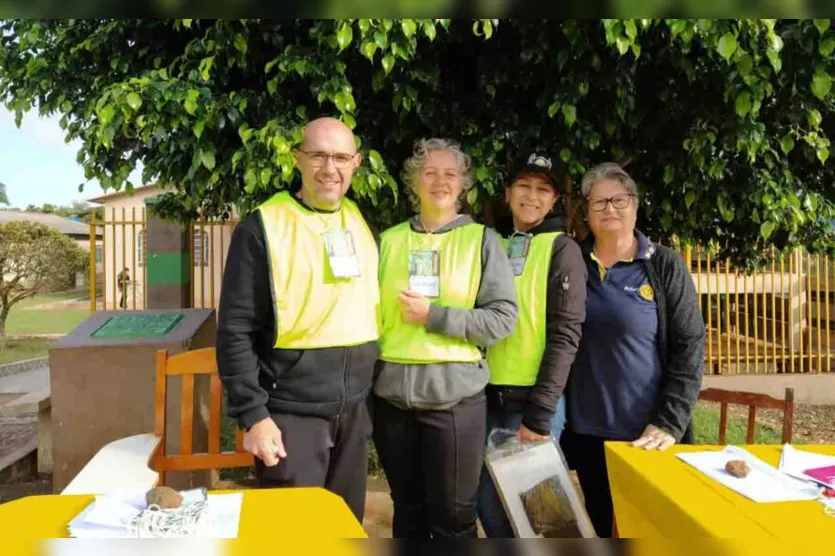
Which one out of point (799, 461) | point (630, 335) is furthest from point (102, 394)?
point (799, 461)

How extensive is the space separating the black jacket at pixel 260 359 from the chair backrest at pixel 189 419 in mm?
764

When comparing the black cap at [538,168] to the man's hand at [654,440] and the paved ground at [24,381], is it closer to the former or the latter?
the man's hand at [654,440]

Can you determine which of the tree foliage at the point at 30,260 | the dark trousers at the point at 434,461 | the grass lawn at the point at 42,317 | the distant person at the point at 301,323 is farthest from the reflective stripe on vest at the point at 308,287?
the grass lawn at the point at 42,317

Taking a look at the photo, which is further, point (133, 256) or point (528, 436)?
point (133, 256)

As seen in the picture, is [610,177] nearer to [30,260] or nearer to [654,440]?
[654,440]

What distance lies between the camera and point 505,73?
355 cm

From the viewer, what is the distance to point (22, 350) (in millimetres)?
12523

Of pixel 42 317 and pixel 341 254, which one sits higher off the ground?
pixel 341 254

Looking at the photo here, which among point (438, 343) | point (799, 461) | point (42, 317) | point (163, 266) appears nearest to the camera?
point (799, 461)

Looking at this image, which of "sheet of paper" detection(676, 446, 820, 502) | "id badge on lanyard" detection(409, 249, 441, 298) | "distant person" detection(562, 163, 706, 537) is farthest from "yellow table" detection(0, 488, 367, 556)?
"distant person" detection(562, 163, 706, 537)

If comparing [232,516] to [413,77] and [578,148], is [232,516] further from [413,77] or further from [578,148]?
[578,148]

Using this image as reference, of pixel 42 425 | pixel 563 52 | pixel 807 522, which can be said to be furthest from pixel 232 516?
pixel 42 425

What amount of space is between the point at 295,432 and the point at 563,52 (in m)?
2.30

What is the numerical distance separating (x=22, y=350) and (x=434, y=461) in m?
13.3
